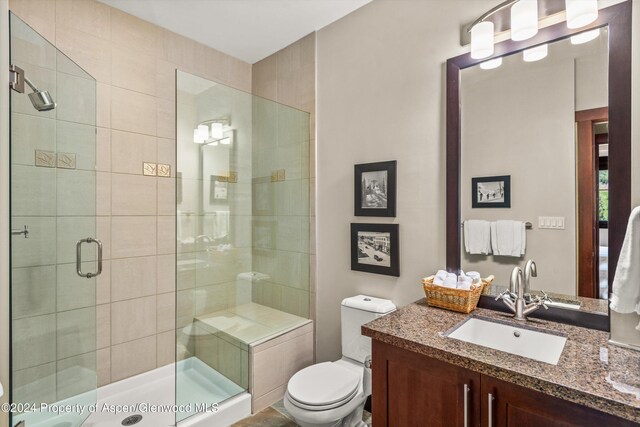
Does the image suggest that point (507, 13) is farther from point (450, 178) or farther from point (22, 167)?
point (22, 167)

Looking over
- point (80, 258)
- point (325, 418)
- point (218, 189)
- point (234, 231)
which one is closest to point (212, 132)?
point (218, 189)

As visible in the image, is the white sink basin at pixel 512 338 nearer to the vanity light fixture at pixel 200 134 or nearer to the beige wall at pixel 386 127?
the beige wall at pixel 386 127

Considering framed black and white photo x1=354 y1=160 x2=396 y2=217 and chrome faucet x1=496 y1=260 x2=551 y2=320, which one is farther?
framed black and white photo x1=354 y1=160 x2=396 y2=217

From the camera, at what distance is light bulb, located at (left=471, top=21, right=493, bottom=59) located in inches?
62.9

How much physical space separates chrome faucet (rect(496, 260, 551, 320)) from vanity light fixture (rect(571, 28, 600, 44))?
3.27 feet

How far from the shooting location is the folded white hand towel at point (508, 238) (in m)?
1.57

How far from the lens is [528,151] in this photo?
1.54m

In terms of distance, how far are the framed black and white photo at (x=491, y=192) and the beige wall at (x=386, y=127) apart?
190 mm

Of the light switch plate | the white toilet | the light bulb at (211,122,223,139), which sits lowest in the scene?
the white toilet

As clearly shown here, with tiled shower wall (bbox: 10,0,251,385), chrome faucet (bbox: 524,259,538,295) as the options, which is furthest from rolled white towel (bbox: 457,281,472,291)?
tiled shower wall (bbox: 10,0,251,385)

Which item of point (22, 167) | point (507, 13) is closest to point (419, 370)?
point (507, 13)

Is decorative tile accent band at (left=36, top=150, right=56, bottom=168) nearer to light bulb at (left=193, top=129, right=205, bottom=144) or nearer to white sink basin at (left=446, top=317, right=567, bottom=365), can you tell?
light bulb at (left=193, top=129, right=205, bottom=144)

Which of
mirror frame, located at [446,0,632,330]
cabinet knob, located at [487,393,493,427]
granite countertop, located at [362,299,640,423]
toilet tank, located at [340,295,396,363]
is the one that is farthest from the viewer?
toilet tank, located at [340,295,396,363]

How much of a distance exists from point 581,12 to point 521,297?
1236 mm
